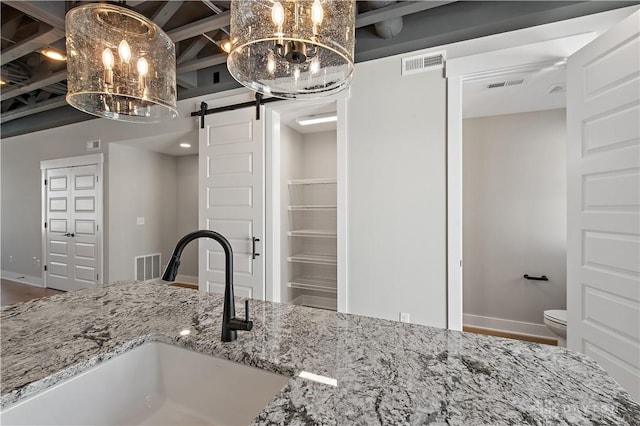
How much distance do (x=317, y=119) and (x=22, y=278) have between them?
6.64 metres

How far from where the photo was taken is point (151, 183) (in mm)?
5027

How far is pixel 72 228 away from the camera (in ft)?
15.7

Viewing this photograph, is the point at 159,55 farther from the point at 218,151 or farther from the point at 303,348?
the point at 218,151

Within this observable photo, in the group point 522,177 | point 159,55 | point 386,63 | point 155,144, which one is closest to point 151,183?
point 155,144

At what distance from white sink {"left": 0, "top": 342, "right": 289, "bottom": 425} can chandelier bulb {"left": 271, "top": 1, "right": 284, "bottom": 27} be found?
3.80 ft

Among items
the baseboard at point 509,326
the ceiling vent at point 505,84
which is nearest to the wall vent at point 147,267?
the baseboard at point 509,326

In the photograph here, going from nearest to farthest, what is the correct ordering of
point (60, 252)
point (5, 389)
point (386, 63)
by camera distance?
point (5, 389)
point (386, 63)
point (60, 252)

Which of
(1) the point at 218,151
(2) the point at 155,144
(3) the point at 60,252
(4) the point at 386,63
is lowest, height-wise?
(3) the point at 60,252

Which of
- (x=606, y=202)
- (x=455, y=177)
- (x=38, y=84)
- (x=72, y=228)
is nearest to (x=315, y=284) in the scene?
(x=455, y=177)

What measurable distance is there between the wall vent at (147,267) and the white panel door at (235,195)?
2.04 m

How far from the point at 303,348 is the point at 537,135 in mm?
3646

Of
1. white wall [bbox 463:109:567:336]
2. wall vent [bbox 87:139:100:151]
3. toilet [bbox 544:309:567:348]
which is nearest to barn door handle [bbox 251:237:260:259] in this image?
white wall [bbox 463:109:567:336]

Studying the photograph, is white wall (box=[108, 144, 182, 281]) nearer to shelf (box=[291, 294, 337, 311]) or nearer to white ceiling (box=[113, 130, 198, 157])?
white ceiling (box=[113, 130, 198, 157])

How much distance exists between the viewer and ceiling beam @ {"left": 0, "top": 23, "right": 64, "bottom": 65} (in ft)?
8.73
